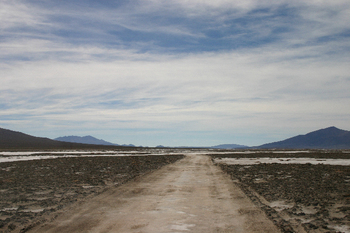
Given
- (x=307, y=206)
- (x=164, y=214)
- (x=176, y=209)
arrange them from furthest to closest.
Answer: (x=307, y=206) → (x=176, y=209) → (x=164, y=214)

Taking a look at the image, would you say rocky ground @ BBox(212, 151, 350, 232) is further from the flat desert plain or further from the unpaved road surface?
the unpaved road surface

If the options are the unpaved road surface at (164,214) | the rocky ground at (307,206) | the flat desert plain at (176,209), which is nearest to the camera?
the unpaved road surface at (164,214)

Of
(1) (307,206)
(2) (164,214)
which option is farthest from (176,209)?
(1) (307,206)

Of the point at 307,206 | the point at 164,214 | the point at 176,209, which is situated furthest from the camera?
the point at 307,206

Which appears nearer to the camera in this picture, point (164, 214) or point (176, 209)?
point (164, 214)

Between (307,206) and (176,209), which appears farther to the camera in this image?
(307,206)

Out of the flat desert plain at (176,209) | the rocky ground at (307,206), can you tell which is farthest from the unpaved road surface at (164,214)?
the rocky ground at (307,206)

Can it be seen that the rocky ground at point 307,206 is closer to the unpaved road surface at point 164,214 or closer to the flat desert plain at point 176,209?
the flat desert plain at point 176,209

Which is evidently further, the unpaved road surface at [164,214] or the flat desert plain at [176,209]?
the flat desert plain at [176,209]

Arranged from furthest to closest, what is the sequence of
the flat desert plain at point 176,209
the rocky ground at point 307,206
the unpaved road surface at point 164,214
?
1. the rocky ground at point 307,206
2. the flat desert plain at point 176,209
3. the unpaved road surface at point 164,214

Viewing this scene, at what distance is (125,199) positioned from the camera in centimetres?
1171

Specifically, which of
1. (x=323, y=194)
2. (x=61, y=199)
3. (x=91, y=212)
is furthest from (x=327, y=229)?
(x=61, y=199)

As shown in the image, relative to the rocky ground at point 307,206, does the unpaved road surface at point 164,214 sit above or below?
above

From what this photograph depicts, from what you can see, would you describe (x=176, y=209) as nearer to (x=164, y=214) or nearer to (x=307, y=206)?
(x=164, y=214)
